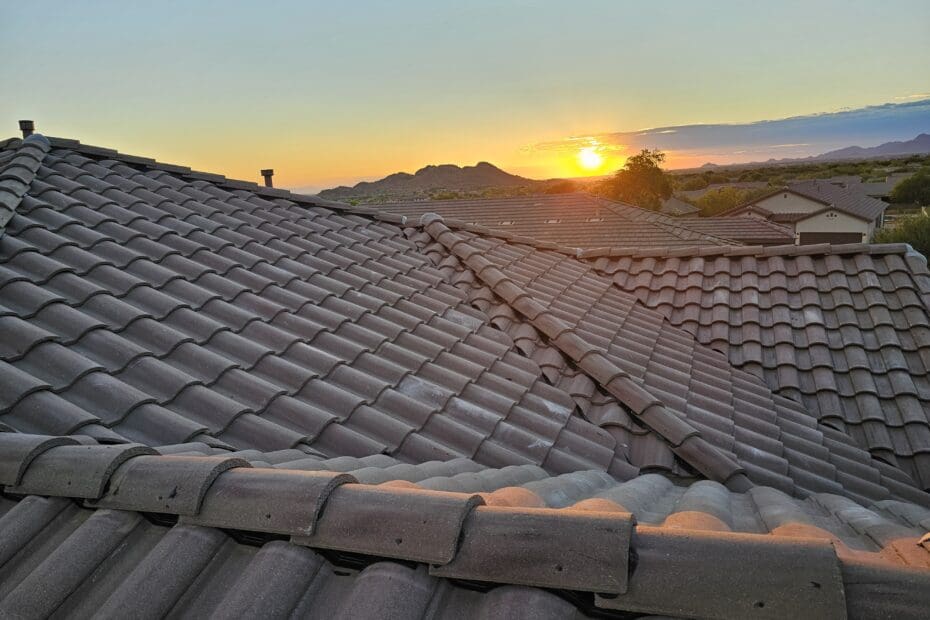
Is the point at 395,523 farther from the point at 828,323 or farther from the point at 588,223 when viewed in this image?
the point at 588,223

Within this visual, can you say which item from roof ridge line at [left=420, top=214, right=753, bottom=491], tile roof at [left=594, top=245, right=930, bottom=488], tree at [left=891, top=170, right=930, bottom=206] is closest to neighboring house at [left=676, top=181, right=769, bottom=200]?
tree at [left=891, top=170, right=930, bottom=206]

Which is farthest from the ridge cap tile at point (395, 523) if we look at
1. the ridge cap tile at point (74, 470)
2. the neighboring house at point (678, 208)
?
the neighboring house at point (678, 208)

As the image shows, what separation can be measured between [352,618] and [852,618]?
4.36 ft

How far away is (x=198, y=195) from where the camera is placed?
6.91 meters

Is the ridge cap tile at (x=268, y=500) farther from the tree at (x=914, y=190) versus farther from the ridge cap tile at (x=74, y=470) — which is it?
the tree at (x=914, y=190)

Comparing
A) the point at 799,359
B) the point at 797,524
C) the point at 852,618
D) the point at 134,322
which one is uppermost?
the point at 134,322

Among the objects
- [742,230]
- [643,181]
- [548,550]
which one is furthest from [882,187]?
[548,550]

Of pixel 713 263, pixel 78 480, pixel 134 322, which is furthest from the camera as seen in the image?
pixel 713 263

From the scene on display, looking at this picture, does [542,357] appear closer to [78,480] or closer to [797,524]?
[797,524]

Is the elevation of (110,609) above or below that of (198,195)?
below

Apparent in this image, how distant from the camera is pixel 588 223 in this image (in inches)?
825

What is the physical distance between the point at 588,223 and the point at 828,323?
1438cm

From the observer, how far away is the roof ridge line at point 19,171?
15.7ft

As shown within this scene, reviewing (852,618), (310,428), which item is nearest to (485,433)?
(310,428)
